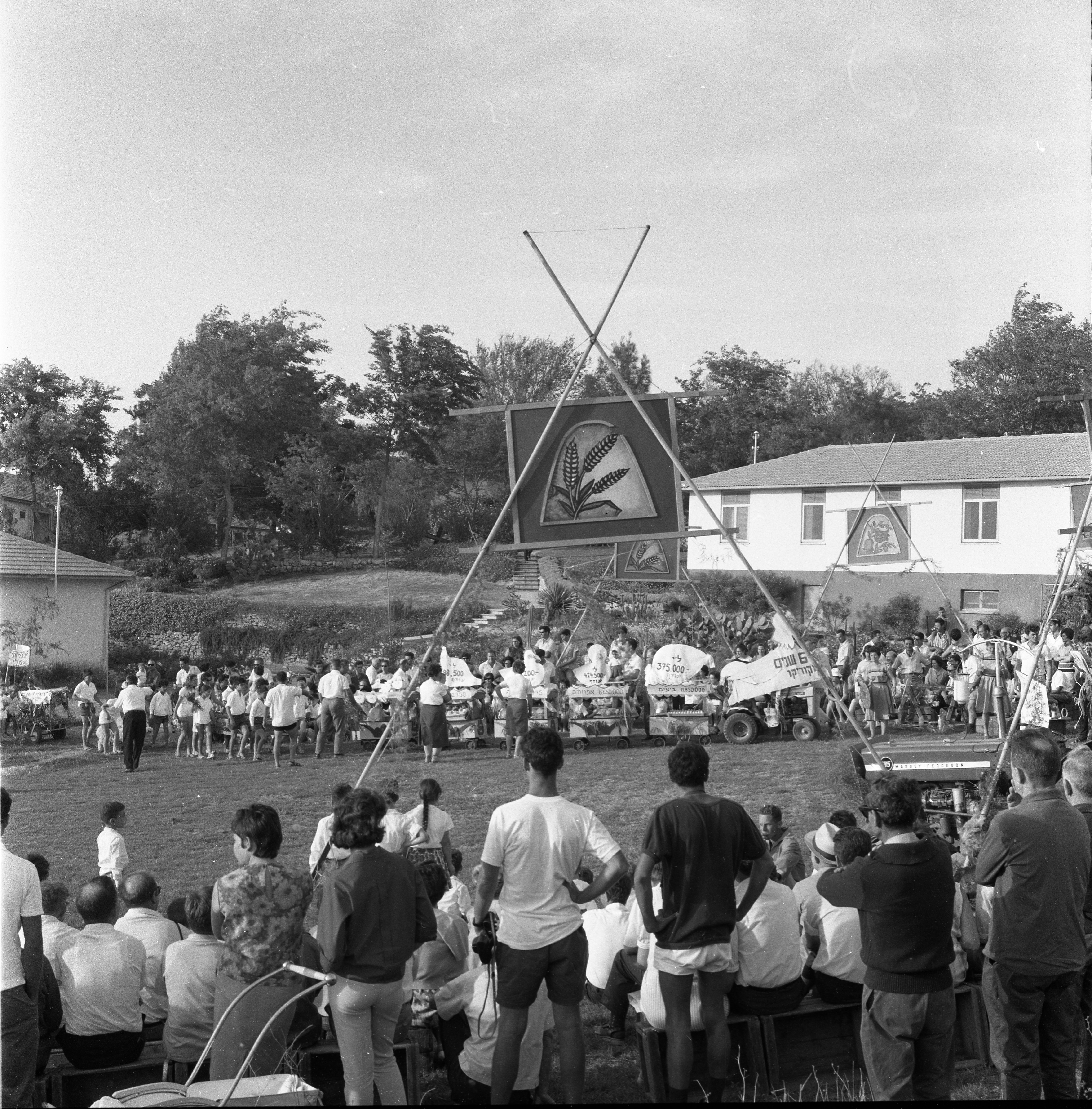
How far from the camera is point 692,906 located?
5.41 meters

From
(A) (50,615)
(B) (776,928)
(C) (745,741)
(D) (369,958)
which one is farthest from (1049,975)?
(A) (50,615)

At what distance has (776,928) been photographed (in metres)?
5.98

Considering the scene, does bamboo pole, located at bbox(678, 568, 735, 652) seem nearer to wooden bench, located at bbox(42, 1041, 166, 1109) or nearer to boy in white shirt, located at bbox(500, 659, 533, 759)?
boy in white shirt, located at bbox(500, 659, 533, 759)

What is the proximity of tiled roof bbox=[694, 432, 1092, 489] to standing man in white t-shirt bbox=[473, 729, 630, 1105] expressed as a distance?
2687 centimetres

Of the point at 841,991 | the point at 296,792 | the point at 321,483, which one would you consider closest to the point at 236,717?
the point at 296,792

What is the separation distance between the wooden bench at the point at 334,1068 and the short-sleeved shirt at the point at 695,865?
144 cm

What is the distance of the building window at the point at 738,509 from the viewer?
124 ft

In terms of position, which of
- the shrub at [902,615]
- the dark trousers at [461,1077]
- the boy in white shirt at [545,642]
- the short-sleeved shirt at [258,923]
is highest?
the shrub at [902,615]

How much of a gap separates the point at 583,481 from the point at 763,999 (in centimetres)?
421

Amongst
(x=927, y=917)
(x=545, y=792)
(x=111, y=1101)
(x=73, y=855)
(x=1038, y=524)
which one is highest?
(x=1038, y=524)

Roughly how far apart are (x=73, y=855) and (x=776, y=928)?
29.2 feet

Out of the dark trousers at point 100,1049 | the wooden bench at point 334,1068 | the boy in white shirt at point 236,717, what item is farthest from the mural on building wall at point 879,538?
the dark trousers at point 100,1049

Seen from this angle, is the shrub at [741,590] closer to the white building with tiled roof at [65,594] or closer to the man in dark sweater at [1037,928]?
the white building with tiled roof at [65,594]

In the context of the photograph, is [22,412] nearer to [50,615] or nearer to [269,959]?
[50,615]
